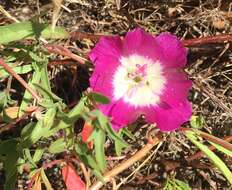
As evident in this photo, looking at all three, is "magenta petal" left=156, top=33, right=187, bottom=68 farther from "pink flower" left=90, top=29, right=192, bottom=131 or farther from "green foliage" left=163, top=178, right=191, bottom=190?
"green foliage" left=163, top=178, right=191, bottom=190

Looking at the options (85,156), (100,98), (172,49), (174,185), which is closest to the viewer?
(100,98)

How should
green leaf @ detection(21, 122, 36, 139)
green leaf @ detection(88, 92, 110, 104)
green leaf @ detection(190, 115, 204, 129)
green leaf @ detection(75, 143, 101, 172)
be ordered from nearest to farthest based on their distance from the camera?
1. green leaf @ detection(88, 92, 110, 104)
2. green leaf @ detection(75, 143, 101, 172)
3. green leaf @ detection(21, 122, 36, 139)
4. green leaf @ detection(190, 115, 204, 129)

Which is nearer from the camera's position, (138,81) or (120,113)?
(120,113)

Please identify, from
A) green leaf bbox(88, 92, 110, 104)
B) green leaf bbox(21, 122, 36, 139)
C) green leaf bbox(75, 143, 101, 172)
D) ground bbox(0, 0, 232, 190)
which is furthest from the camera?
ground bbox(0, 0, 232, 190)

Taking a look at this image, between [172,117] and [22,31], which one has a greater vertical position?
[22,31]

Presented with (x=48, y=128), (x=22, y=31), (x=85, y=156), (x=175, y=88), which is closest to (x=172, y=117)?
(x=175, y=88)

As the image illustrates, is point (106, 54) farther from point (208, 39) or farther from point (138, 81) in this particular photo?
point (208, 39)

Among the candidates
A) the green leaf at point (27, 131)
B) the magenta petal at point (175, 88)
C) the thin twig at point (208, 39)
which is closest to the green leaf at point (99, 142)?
the green leaf at point (27, 131)

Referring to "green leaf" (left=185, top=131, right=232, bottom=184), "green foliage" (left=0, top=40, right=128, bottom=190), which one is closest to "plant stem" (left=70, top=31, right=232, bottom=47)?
"green foliage" (left=0, top=40, right=128, bottom=190)
